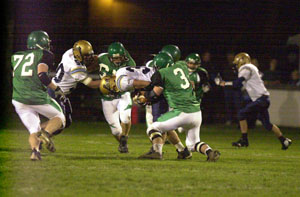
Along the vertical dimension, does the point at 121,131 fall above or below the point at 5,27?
above

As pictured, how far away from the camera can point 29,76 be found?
948 centimetres

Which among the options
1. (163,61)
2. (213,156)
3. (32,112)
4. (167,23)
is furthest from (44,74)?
(167,23)

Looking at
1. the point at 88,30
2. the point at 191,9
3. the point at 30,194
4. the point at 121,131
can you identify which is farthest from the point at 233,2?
the point at 30,194

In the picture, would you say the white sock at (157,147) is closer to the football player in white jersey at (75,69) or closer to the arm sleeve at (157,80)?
the arm sleeve at (157,80)

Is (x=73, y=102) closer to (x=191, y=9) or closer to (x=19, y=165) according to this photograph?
(x=191, y=9)

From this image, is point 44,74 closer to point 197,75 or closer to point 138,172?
point 138,172

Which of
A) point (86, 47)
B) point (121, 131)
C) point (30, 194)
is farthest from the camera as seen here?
point (121, 131)

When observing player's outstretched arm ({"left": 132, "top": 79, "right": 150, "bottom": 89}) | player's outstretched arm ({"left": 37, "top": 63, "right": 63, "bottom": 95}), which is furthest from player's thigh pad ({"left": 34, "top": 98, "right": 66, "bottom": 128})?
player's outstretched arm ({"left": 132, "top": 79, "right": 150, "bottom": 89})

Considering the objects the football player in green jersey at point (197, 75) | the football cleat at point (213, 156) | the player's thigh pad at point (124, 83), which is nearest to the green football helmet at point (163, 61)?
the player's thigh pad at point (124, 83)

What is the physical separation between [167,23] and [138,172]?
1745 cm

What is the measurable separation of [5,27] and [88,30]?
15.4ft

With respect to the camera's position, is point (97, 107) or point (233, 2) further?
point (233, 2)

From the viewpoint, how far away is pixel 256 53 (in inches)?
893

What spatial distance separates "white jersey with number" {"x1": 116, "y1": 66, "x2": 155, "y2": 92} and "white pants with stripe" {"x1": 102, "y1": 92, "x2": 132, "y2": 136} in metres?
1.04
